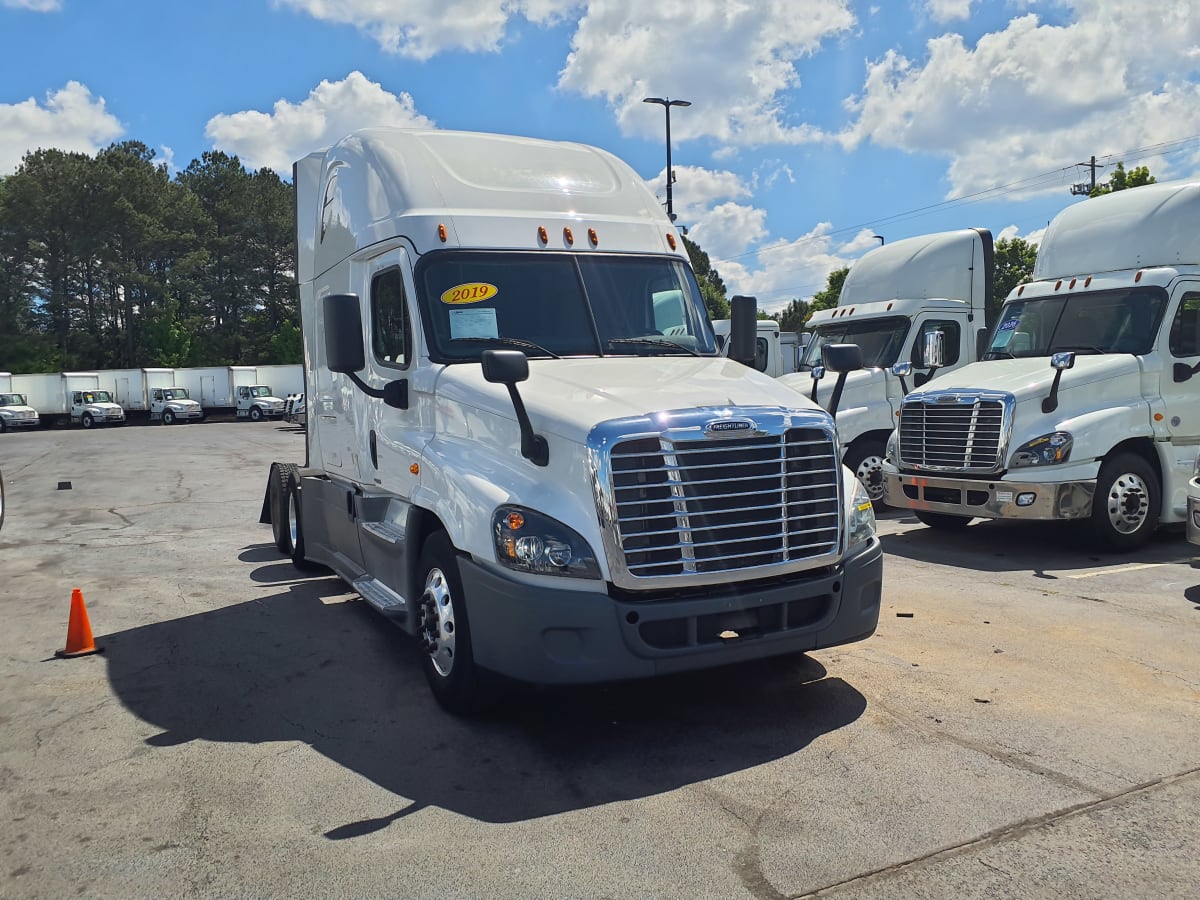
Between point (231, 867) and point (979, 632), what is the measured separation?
5.10 metres

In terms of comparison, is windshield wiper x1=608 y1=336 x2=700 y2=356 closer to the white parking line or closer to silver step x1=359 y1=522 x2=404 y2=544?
silver step x1=359 y1=522 x2=404 y2=544

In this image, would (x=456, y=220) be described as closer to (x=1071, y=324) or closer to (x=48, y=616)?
(x=48, y=616)

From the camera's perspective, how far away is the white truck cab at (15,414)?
47.6 meters

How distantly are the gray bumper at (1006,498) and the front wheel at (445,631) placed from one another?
243 inches

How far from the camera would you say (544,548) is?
487cm

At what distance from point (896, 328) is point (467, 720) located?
9926 millimetres

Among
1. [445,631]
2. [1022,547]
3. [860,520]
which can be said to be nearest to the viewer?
[445,631]

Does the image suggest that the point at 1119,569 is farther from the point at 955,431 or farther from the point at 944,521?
the point at 944,521

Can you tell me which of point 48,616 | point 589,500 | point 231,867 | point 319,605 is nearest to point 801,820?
point 589,500

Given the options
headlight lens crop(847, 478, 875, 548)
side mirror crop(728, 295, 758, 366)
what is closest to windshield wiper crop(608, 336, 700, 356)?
side mirror crop(728, 295, 758, 366)

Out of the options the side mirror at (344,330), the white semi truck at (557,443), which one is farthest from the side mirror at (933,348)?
the side mirror at (344,330)

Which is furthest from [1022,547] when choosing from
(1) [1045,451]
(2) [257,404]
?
(2) [257,404]

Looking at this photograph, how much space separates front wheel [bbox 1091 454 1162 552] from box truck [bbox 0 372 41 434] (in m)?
49.8

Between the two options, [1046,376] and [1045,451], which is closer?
[1045,451]
